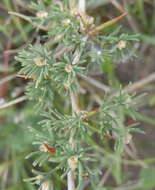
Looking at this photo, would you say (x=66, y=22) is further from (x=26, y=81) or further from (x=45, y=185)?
(x=26, y=81)

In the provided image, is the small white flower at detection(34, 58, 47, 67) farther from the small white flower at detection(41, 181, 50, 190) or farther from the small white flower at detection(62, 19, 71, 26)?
the small white flower at detection(41, 181, 50, 190)

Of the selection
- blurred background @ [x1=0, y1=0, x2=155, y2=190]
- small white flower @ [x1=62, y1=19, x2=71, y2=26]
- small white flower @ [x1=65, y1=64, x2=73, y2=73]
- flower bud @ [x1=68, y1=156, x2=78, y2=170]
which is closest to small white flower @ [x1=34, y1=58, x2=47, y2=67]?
small white flower @ [x1=65, y1=64, x2=73, y2=73]

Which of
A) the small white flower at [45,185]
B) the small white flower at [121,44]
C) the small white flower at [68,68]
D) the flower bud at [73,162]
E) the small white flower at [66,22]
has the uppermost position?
the small white flower at [66,22]

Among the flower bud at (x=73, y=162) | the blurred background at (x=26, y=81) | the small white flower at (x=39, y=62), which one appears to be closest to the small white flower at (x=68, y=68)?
the small white flower at (x=39, y=62)

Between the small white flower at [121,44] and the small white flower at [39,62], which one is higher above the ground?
the small white flower at [121,44]

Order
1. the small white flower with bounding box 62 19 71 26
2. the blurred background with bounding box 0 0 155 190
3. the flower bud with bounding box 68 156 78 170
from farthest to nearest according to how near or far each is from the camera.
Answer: the blurred background with bounding box 0 0 155 190 → the small white flower with bounding box 62 19 71 26 → the flower bud with bounding box 68 156 78 170

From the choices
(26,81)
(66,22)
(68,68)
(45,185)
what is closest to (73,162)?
(45,185)

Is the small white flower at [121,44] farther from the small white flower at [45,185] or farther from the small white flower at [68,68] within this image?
the small white flower at [45,185]

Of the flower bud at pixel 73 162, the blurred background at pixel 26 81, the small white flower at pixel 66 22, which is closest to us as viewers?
the flower bud at pixel 73 162

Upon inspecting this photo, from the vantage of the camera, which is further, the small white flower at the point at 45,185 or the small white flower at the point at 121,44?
the small white flower at the point at 121,44
